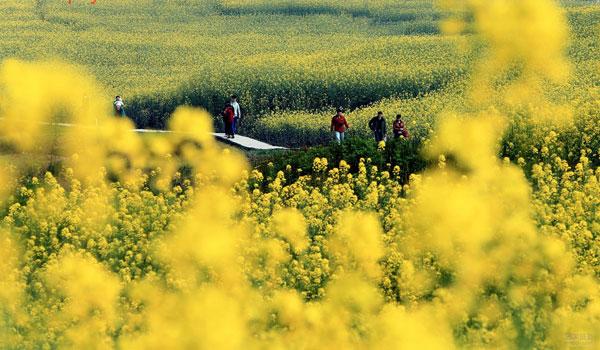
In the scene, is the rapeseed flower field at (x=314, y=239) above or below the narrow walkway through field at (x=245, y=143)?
below

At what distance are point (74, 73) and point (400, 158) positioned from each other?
2061 centimetres

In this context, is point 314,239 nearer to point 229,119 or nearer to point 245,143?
point 245,143

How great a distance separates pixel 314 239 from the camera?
18.7 m

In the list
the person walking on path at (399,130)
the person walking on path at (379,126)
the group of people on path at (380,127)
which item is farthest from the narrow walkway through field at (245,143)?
the person walking on path at (399,130)

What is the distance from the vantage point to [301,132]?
28.4 m

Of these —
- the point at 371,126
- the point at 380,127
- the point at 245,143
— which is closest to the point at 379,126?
the point at 380,127

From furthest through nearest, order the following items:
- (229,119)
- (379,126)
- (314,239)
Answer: (229,119), (379,126), (314,239)

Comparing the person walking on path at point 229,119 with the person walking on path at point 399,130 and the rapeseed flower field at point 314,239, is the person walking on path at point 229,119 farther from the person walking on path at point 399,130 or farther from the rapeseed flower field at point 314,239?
the person walking on path at point 399,130

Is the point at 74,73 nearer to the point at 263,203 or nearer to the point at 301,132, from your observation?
the point at 301,132

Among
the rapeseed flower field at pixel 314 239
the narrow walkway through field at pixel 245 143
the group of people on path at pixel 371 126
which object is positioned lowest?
the rapeseed flower field at pixel 314 239

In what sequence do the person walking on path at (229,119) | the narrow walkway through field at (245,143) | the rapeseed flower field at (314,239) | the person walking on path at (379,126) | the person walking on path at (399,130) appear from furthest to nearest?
the person walking on path at (229,119), the narrow walkway through field at (245,143), the person walking on path at (379,126), the person walking on path at (399,130), the rapeseed flower field at (314,239)

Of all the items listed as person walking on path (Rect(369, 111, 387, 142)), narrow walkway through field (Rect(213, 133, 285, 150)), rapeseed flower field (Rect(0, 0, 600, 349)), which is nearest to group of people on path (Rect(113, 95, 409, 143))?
person walking on path (Rect(369, 111, 387, 142))

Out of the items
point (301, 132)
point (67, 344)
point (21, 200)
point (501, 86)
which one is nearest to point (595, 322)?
point (67, 344)

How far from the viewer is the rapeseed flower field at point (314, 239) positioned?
1370 cm
